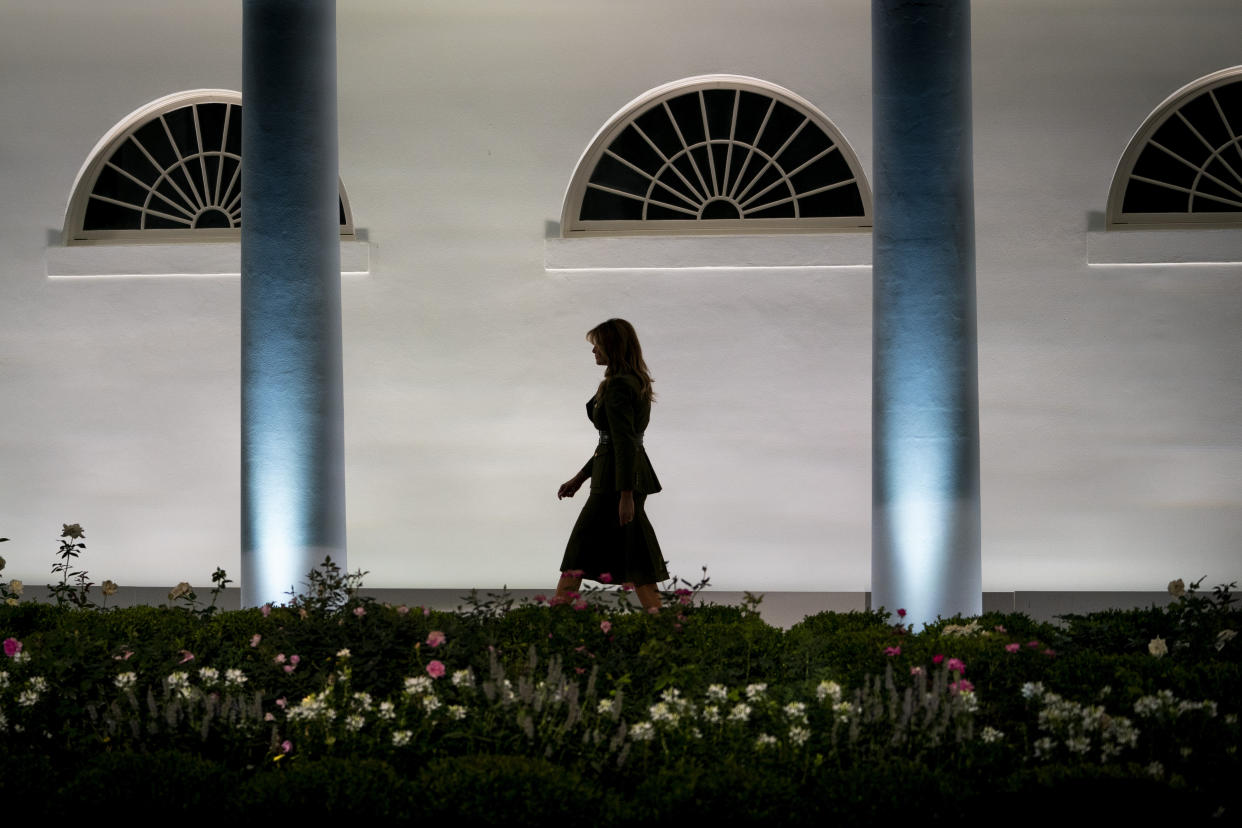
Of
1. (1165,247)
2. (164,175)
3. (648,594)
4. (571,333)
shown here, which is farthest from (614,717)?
(164,175)

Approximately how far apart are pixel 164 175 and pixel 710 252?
14.3ft

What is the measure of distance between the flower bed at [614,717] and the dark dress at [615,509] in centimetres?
111

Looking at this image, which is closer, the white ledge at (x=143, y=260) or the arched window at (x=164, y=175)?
the white ledge at (x=143, y=260)

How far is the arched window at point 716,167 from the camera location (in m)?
9.16

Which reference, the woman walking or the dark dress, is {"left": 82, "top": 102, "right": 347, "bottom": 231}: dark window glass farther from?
the dark dress

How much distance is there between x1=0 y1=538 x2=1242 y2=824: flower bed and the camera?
3.14 meters

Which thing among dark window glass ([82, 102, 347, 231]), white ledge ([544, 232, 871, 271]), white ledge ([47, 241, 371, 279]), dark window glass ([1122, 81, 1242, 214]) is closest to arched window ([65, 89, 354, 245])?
dark window glass ([82, 102, 347, 231])

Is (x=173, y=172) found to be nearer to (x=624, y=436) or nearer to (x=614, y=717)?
(x=624, y=436)

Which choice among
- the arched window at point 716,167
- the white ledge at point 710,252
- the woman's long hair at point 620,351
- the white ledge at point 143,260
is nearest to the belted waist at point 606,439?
the woman's long hair at point 620,351

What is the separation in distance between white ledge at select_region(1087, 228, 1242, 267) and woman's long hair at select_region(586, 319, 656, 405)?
4337mm

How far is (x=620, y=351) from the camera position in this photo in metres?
6.31

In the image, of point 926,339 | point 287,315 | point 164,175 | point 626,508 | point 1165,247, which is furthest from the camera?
point 164,175

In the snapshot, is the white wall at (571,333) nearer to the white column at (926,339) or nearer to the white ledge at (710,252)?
the white ledge at (710,252)

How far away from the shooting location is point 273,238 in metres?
5.98
